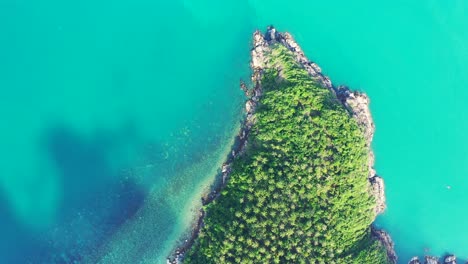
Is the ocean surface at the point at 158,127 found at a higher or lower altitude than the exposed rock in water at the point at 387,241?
higher

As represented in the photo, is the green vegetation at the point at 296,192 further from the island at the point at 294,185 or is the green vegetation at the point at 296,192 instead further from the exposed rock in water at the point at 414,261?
the exposed rock in water at the point at 414,261

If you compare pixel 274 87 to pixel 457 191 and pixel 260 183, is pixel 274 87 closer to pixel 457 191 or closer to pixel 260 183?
pixel 260 183

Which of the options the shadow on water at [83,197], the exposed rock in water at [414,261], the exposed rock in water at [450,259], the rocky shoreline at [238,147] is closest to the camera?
the rocky shoreline at [238,147]

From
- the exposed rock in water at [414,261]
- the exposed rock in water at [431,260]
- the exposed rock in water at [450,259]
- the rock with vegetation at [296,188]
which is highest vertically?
the rock with vegetation at [296,188]

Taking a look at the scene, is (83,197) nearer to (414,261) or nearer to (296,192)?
(296,192)

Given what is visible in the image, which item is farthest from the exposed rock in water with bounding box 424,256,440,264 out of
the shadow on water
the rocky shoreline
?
the shadow on water

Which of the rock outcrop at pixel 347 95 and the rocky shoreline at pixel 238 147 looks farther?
the rock outcrop at pixel 347 95

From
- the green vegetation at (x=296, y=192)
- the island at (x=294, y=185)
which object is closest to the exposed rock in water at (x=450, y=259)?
the island at (x=294, y=185)
